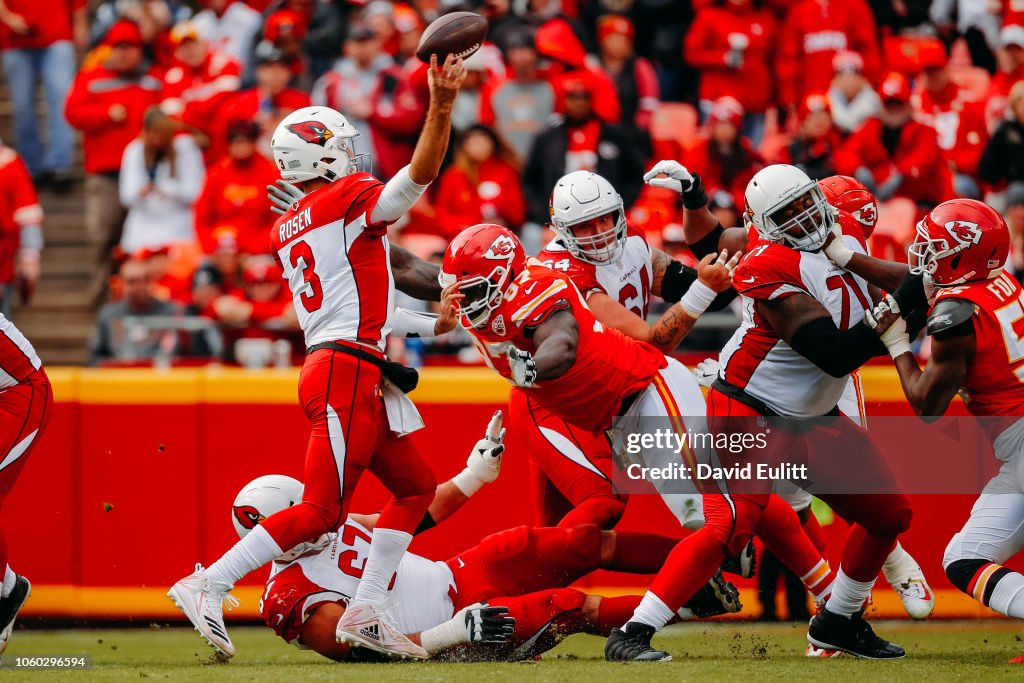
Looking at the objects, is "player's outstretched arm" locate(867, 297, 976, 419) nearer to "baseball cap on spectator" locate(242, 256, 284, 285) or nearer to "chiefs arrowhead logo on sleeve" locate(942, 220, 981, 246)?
"chiefs arrowhead logo on sleeve" locate(942, 220, 981, 246)

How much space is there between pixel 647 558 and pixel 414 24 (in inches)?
274

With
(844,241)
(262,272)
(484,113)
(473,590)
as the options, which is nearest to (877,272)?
(844,241)

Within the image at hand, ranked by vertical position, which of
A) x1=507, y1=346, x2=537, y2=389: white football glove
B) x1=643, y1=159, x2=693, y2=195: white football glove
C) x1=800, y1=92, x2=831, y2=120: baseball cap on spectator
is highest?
x1=643, y1=159, x2=693, y2=195: white football glove

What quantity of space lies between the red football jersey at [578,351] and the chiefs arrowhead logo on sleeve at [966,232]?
A: 137 centimetres

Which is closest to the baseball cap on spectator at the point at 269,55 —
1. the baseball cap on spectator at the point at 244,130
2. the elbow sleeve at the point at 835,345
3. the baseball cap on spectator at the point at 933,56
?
the baseball cap on spectator at the point at 244,130

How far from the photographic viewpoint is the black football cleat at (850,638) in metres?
6.27

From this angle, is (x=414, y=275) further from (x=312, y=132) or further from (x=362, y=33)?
(x=362, y=33)

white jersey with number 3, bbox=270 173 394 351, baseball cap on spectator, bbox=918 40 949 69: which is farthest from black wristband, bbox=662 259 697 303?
baseball cap on spectator, bbox=918 40 949 69

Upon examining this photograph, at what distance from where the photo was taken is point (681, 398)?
251 inches

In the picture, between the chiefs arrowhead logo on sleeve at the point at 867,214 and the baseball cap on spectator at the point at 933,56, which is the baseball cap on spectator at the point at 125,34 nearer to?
the baseball cap on spectator at the point at 933,56

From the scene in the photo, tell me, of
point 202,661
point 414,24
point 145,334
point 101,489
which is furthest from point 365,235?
point 414,24

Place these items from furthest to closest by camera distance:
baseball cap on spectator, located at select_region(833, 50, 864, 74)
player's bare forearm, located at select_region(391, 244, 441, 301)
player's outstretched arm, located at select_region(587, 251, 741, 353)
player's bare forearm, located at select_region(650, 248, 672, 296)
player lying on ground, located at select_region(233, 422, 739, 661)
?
baseball cap on spectator, located at select_region(833, 50, 864, 74) → player's bare forearm, located at select_region(650, 248, 672, 296) → player's bare forearm, located at select_region(391, 244, 441, 301) → player's outstretched arm, located at select_region(587, 251, 741, 353) → player lying on ground, located at select_region(233, 422, 739, 661)

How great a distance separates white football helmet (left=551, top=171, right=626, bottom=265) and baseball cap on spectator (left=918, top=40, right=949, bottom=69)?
576cm

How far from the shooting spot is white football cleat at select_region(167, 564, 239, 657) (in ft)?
19.1
